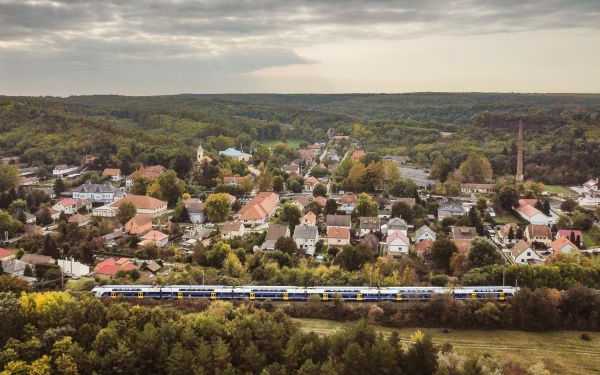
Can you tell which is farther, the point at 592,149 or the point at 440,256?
the point at 592,149

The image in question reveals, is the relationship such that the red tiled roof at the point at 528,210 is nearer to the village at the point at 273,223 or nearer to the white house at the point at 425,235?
the village at the point at 273,223

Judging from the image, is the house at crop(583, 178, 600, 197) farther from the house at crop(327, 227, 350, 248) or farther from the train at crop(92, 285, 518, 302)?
the train at crop(92, 285, 518, 302)

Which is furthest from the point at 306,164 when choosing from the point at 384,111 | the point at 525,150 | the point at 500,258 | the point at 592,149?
the point at 384,111

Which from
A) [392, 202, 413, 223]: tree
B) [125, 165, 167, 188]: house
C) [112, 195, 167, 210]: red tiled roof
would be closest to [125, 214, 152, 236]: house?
[112, 195, 167, 210]: red tiled roof

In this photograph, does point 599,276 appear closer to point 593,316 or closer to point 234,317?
point 593,316

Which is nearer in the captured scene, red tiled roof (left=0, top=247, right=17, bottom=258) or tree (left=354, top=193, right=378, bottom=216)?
red tiled roof (left=0, top=247, right=17, bottom=258)
